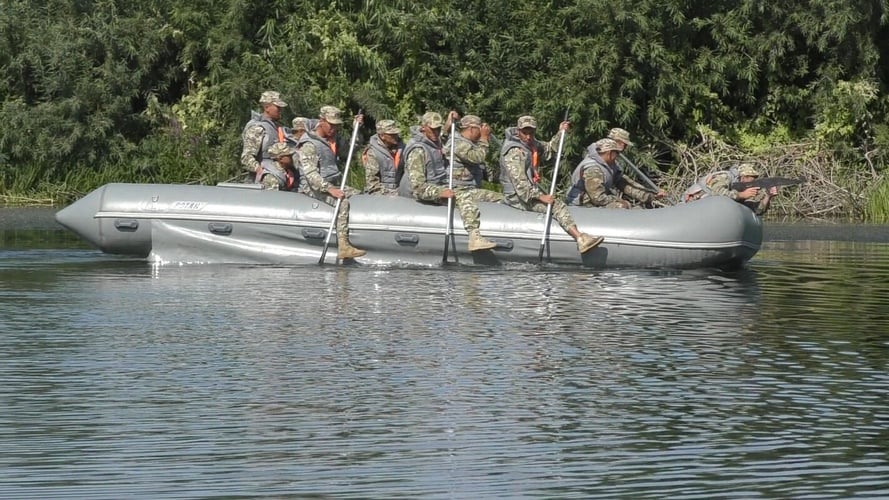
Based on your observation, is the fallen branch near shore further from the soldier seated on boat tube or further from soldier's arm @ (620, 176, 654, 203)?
the soldier seated on boat tube

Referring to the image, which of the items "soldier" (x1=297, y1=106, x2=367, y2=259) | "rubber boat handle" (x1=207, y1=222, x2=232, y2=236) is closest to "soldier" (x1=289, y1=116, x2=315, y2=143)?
"soldier" (x1=297, y1=106, x2=367, y2=259)

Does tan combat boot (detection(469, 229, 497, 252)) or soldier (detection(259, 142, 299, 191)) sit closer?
tan combat boot (detection(469, 229, 497, 252))

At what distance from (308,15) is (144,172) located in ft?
11.0

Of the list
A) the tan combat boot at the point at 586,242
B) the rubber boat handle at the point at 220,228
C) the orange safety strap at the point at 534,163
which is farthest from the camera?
the orange safety strap at the point at 534,163

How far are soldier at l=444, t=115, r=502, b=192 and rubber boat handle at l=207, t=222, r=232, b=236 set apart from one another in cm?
218

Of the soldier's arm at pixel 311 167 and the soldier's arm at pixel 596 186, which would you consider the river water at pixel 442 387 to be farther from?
the soldier's arm at pixel 596 186

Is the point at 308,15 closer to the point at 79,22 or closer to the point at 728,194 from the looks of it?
the point at 79,22

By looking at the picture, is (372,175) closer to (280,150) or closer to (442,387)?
(280,150)

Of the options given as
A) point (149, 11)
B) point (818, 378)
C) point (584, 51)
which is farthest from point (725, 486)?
point (149, 11)

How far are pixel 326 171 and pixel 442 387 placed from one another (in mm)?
7903

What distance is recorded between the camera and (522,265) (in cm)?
1658

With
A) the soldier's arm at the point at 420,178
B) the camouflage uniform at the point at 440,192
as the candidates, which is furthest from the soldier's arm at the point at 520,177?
the soldier's arm at the point at 420,178

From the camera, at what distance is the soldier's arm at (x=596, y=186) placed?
676 inches

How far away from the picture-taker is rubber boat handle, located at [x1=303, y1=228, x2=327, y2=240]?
16703 mm
